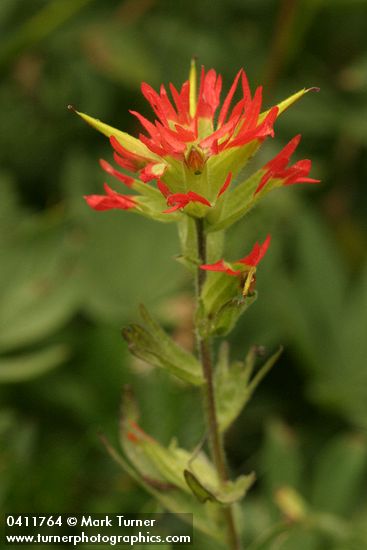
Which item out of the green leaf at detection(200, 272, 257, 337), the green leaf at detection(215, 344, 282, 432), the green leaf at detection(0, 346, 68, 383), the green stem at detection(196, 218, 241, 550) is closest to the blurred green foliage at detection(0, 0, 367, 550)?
the green leaf at detection(0, 346, 68, 383)

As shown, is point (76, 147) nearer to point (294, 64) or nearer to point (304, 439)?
point (294, 64)

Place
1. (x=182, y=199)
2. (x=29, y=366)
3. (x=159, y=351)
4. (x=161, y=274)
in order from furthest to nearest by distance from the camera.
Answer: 1. (x=161, y=274)
2. (x=29, y=366)
3. (x=159, y=351)
4. (x=182, y=199)

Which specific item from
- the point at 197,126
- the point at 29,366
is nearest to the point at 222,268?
the point at 197,126

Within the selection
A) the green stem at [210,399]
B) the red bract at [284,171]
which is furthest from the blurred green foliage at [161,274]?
the red bract at [284,171]

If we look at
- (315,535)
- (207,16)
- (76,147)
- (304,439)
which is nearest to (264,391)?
(304,439)

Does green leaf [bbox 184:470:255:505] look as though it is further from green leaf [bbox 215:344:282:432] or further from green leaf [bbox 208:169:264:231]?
green leaf [bbox 208:169:264:231]

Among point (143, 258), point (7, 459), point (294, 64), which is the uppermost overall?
point (294, 64)

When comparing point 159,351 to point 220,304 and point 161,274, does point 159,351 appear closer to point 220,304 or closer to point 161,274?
point 220,304
